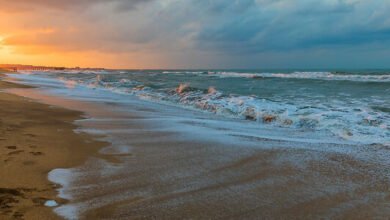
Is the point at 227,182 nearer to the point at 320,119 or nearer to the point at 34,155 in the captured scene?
the point at 34,155

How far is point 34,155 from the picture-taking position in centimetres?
516

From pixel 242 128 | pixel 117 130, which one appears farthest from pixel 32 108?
pixel 242 128

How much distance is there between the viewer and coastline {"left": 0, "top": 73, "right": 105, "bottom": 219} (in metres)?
3.43

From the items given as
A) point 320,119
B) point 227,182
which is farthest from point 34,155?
point 320,119

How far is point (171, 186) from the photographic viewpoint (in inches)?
165

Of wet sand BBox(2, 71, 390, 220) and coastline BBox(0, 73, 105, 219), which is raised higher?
coastline BBox(0, 73, 105, 219)

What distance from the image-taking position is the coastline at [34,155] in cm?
343

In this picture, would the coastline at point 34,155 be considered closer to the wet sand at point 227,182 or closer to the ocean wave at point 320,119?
the wet sand at point 227,182

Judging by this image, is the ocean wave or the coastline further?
the ocean wave

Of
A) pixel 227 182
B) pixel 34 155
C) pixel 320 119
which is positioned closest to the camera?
pixel 227 182

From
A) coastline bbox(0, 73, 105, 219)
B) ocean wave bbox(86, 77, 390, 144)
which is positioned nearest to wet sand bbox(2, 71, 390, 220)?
coastline bbox(0, 73, 105, 219)

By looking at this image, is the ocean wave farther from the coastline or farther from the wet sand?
the coastline

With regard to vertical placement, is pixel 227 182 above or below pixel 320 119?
below

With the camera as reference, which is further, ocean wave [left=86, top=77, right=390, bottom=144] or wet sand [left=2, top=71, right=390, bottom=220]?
ocean wave [left=86, top=77, right=390, bottom=144]
